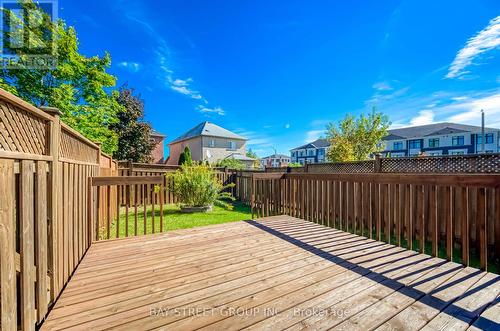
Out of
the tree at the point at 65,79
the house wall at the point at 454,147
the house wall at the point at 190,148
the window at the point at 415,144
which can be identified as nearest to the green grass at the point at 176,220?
the tree at the point at 65,79

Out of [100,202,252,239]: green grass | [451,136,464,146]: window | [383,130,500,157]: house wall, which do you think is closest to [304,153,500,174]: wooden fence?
[100,202,252,239]: green grass

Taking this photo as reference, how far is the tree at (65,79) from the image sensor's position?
23.2 ft

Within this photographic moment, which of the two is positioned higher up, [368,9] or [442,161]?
[368,9]

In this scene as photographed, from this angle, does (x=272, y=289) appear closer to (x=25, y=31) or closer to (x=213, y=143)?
(x=25, y=31)

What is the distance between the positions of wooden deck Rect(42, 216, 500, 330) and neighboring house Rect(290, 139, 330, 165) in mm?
40789

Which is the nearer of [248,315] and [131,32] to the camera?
[248,315]

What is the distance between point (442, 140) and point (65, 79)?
134ft

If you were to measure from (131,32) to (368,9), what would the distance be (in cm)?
915

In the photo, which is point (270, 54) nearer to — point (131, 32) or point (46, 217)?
point (131, 32)

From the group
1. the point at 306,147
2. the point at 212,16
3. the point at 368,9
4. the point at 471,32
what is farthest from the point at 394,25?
the point at 306,147

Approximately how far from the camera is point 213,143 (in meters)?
24.8

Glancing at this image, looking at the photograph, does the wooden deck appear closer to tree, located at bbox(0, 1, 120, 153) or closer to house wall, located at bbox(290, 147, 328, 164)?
tree, located at bbox(0, 1, 120, 153)

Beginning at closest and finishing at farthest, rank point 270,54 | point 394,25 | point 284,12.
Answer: point 284,12 < point 394,25 < point 270,54

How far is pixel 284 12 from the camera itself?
7766mm
